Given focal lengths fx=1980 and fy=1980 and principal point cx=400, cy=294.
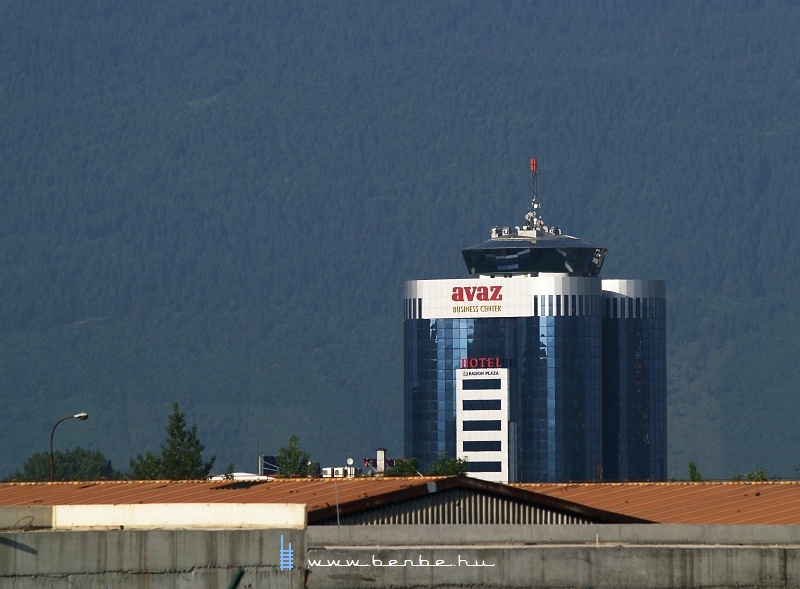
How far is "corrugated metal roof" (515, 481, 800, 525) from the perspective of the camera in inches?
2827

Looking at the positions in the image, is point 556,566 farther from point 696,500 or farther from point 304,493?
point 696,500

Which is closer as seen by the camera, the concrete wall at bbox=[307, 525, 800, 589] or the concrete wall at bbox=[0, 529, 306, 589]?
the concrete wall at bbox=[0, 529, 306, 589]

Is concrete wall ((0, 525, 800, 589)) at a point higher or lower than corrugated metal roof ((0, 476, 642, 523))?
lower

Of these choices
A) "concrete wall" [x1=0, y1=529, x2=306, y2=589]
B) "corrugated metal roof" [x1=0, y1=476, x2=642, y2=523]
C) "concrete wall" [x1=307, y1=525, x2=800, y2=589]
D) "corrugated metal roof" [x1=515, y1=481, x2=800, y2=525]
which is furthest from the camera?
"corrugated metal roof" [x1=515, y1=481, x2=800, y2=525]

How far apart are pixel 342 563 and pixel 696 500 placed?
2711cm

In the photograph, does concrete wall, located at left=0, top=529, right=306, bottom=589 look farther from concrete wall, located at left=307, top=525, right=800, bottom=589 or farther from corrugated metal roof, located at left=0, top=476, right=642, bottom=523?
corrugated metal roof, located at left=0, top=476, right=642, bottom=523

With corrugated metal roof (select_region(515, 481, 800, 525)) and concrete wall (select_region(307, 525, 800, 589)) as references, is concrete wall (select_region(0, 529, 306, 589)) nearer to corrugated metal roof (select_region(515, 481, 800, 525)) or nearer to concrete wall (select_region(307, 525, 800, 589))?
concrete wall (select_region(307, 525, 800, 589))

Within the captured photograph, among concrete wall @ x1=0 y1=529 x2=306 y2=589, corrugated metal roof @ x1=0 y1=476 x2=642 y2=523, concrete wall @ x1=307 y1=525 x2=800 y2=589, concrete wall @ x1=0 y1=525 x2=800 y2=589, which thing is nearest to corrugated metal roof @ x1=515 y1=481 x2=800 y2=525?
corrugated metal roof @ x1=0 y1=476 x2=642 y2=523

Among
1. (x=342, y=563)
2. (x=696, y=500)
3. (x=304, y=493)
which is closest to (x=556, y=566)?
(x=342, y=563)

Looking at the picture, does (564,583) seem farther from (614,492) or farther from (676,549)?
(614,492)

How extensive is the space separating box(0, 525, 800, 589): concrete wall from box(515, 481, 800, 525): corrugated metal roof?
14314 millimetres

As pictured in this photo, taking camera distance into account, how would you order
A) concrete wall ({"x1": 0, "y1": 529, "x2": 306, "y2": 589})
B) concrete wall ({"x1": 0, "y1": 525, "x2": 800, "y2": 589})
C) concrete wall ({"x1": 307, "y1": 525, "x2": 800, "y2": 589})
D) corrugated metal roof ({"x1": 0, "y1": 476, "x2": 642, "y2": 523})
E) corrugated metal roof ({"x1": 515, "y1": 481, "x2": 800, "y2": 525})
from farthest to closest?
1. corrugated metal roof ({"x1": 515, "y1": 481, "x2": 800, "y2": 525})
2. corrugated metal roof ({"x1": 0, "y1": 476, "x2": 642, "y2": 523})
3. concrete wall ({"x1": 307, "y1": 525, "x2": 800, "y2": 589})
4. concrete wall ({"x1": 0, "y1": 525, "x2": 800, "y2": 589})
5. concrete wall ({"x1": 0, "y1": 529, "x2": 306, "y2": 589})

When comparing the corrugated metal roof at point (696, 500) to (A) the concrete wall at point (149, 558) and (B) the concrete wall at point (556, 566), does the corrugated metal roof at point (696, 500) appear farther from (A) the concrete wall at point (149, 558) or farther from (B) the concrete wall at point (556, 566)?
(A) the concrete wall at point (149, 558)

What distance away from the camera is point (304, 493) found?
7000 centimetres
